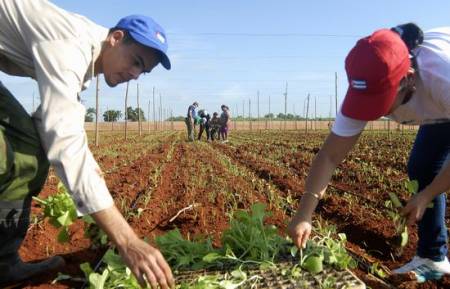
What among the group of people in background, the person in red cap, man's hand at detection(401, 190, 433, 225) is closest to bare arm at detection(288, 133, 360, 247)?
the person in red cap

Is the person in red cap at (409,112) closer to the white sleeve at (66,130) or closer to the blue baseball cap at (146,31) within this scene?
the blue baseball cap at (146,31)

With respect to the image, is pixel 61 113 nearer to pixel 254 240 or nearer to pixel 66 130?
pixel 66 130

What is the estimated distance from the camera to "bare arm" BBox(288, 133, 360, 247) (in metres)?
2.46

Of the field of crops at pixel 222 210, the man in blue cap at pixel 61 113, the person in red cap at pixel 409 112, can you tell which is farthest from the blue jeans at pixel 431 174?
the man in blue cap at pixel 61 113

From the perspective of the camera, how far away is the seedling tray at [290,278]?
2.38 metres

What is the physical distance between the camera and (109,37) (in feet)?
7.97

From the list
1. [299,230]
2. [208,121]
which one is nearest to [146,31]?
[299,230]

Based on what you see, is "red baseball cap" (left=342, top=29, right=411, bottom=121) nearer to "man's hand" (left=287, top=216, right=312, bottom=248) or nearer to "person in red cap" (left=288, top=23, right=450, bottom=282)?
"person in red cap" (left=288, top=23, right=450, bottom=282)

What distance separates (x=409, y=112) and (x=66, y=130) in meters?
1.72

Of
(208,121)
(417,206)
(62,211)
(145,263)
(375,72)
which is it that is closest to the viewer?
(145,263)

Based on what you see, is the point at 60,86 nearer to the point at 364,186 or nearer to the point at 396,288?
the point at 396,288

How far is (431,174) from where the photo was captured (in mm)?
2979

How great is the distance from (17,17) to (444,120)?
7.37ft

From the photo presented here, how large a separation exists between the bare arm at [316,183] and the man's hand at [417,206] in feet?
1.69
